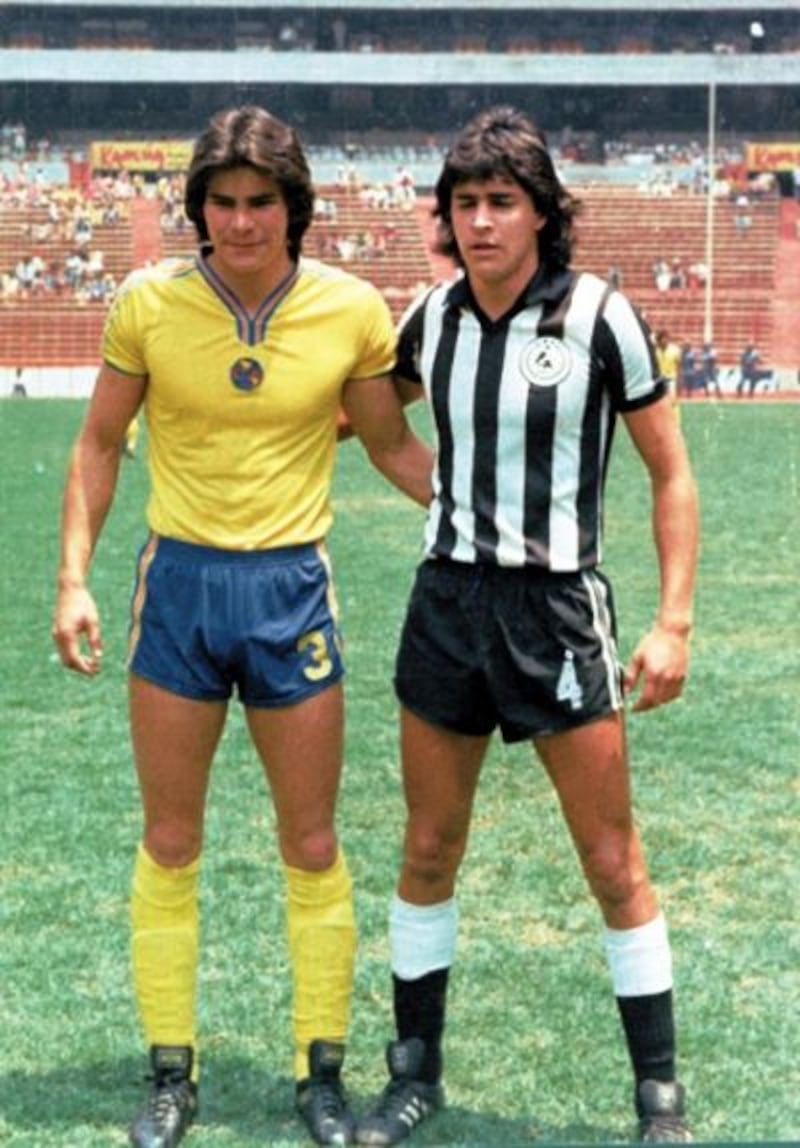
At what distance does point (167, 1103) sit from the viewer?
3.77m

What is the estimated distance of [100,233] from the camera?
48.4 meters

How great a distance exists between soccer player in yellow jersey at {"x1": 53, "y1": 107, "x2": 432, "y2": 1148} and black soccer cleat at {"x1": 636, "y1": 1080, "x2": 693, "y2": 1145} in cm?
57

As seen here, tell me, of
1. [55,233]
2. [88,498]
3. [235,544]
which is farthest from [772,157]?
[235,544]

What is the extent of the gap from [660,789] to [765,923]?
1465 millimetres

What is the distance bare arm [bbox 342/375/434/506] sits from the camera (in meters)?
3.83

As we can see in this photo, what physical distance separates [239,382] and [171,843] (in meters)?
0.92

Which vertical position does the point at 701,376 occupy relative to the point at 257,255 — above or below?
below

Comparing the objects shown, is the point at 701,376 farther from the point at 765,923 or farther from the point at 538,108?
the point at 765,923

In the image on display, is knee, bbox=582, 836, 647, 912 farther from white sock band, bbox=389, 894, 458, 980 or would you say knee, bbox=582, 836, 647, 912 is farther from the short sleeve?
the short sleeve

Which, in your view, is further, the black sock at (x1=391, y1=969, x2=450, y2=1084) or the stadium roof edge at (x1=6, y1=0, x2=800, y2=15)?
the stadium roof edge at (x1=6, y1=0, x2=800, y2=15)

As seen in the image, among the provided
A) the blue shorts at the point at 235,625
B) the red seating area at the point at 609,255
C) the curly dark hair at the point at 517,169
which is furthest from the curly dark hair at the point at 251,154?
the red seating area at the point at 609,255

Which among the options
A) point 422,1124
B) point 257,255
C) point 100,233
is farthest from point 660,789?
point 100,233

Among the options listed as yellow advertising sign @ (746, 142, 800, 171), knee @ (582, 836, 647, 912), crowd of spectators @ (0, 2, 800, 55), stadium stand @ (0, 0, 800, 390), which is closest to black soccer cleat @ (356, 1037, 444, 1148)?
knee @ (582, 836, 647, 912)

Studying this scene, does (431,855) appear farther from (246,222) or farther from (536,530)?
(246,222)
